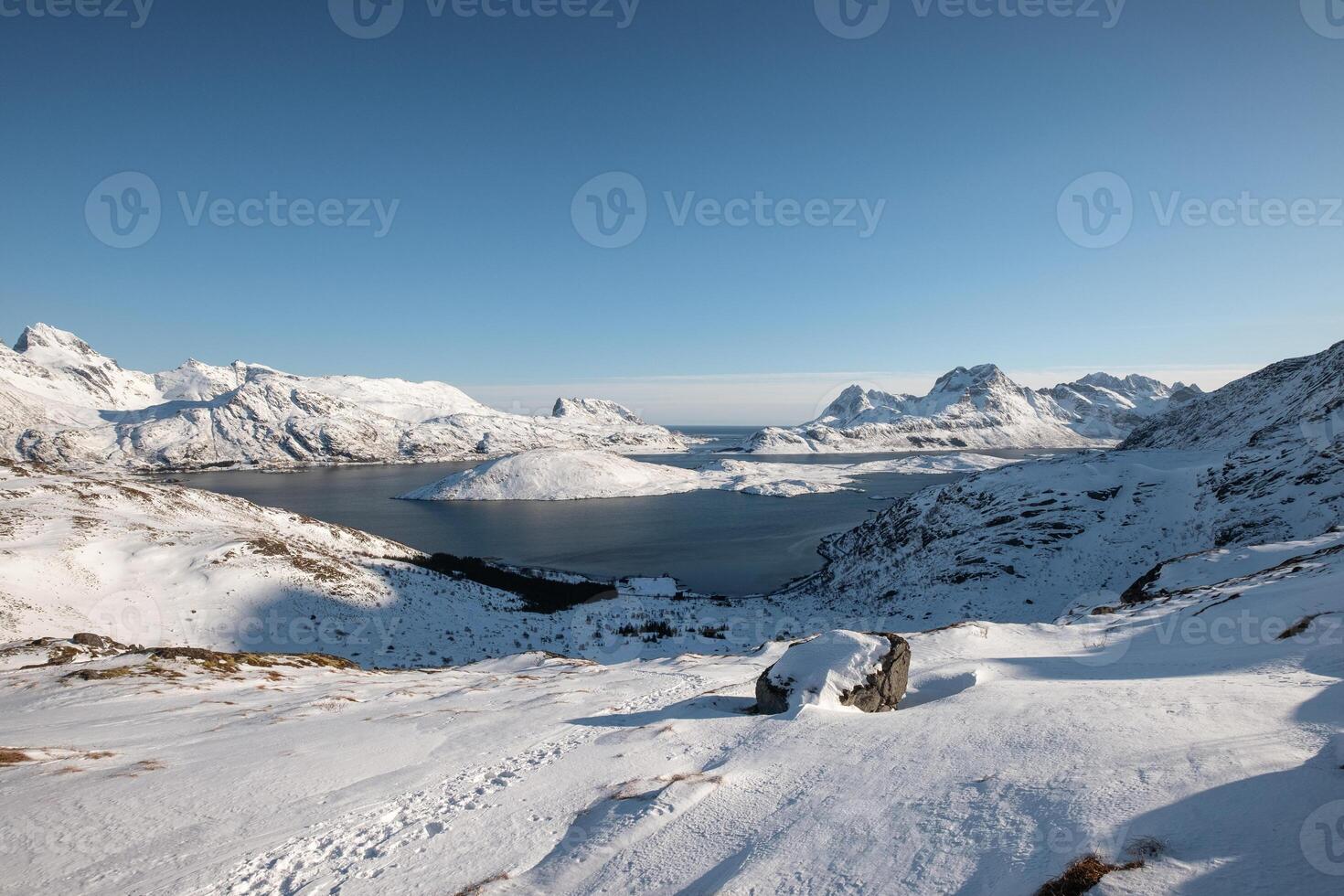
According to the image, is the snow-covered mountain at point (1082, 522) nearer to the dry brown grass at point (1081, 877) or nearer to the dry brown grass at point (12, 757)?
the dry brown grass at point (1081, 877)

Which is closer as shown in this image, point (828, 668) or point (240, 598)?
point (828, 668)

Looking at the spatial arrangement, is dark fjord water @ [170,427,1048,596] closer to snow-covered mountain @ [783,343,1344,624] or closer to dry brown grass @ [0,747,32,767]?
snow-covered mountain @ [783,343,1344,624]

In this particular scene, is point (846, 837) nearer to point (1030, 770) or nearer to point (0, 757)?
point (1030, 770)

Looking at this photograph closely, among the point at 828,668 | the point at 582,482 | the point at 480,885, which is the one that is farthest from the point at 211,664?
the point at 582,482

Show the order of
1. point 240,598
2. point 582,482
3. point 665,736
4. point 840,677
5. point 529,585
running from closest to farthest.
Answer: point 665,736
point 840,677
point 240,598
point 529,585
point 582,482

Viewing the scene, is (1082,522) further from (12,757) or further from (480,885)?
(12,757)
